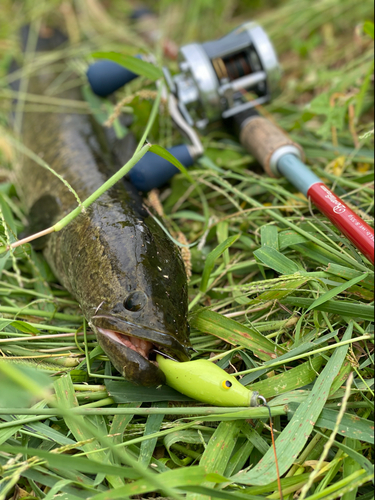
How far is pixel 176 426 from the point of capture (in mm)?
1666

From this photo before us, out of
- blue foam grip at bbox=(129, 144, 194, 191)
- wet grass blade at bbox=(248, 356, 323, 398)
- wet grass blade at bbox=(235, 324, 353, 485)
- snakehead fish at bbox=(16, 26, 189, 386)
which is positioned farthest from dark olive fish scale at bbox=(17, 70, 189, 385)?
wet grass blade at bbox=(235, 324, 353, 485)

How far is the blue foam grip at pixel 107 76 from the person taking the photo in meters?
2.88

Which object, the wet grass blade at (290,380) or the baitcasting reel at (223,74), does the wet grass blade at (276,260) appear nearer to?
the wet grass blade at (290,380)

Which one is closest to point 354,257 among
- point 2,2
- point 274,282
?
point 274,282

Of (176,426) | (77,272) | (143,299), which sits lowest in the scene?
(176,426)

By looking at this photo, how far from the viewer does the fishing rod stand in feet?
7.99

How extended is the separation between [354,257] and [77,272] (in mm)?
1287

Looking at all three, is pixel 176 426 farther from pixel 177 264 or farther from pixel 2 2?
pixel 2 2

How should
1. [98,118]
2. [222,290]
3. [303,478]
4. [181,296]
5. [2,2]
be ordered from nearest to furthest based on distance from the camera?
[303,478] → [181,296] → [222,290] → [98,118] → [2,2]

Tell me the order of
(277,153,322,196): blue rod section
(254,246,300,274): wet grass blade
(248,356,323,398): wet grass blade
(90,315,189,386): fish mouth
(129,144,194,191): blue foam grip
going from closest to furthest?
(90,315,189,386): fish mouth < (248,356,323,398): wet grass blade < (254,246,300,274): wet grass blade < (277,153,322,196): blue rod section < (129,144,194,191): blue foam grip

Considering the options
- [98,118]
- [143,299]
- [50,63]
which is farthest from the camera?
[50,63]

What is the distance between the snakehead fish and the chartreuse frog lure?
0.19ft

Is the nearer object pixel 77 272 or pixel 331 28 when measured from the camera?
pixel 77 272

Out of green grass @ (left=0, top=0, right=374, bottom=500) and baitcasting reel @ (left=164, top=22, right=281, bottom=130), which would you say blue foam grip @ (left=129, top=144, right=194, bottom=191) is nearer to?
green grass @ (left=0, top=0, right=374, bottom=500)
